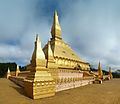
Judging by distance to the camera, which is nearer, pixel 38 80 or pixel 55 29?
pixel 38 80

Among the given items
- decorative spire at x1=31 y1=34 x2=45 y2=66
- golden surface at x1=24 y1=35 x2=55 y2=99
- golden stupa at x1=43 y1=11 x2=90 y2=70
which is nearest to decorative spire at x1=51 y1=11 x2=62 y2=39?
golden stupa at x1=43 y1=11 x2=90 y2=70

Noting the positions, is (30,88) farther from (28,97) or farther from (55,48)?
(55,48)

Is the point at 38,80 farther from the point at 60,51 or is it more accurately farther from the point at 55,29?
the point at 55,29

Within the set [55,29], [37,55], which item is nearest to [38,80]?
[37,55]

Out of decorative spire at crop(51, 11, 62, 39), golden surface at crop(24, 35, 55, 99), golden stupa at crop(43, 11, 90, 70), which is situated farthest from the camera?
decorative spire at crop(51, 11, 62, 39)

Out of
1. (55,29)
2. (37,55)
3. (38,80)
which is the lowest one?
(38,80)

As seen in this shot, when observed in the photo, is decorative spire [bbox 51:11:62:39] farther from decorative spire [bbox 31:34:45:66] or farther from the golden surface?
the golden surface

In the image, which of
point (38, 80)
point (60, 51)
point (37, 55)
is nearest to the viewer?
point (38, 80)

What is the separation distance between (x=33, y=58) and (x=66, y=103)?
335cm

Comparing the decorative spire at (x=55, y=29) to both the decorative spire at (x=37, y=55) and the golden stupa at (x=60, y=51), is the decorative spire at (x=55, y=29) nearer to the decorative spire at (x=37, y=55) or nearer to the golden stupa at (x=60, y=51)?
the golden stupa at (x=60, y=51)

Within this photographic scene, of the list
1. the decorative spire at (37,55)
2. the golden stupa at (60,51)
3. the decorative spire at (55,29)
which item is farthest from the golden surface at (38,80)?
the decorative spire at (55,29)

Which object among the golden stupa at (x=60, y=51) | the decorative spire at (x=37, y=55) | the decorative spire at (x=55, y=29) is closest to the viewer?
the decorative spire at (x=37, y=55)

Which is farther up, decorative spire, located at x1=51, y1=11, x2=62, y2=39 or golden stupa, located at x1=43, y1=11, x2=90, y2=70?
decorative spire, located at x1=51, y1=11, x2=62, y2=39

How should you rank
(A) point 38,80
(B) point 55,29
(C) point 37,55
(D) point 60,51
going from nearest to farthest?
(A) point 38,80, (C) point 37,55, (D) point 60,51, (B) point 55,29
